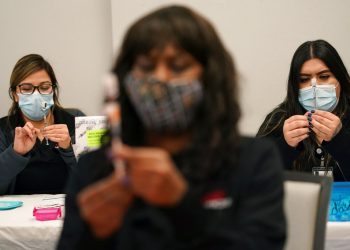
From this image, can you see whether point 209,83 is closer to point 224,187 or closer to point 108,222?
point 224,187

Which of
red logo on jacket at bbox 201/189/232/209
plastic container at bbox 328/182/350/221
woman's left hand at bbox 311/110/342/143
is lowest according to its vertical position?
plastic container at bbox 328/182/350/221

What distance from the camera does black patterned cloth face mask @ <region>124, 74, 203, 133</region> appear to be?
2.64 feet

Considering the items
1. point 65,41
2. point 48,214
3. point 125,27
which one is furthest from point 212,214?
point 65,41

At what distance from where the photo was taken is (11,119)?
2344mm

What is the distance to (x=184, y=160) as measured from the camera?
90 cm

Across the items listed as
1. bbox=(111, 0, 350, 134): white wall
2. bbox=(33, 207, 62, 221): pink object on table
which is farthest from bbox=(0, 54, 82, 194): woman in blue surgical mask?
bbox=(111, 0, 350, 134): white wall

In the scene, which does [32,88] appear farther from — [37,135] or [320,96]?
[320,96]

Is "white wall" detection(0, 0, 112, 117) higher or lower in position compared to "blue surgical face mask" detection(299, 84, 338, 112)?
higher

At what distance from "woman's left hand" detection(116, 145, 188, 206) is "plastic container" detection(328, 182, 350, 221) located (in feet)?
3.20

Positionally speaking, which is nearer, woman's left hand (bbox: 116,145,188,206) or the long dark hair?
woman's left hand (bbox: 116,145,188,206)

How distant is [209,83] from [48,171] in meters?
1.57

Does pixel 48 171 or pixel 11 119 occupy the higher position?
pixel 11 119

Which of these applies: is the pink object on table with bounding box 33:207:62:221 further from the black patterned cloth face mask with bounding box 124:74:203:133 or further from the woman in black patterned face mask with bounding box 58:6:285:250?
the black patterned cloth face mask with bounding box 124:74:203:133

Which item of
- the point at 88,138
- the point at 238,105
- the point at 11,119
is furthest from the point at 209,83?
the point at 11,119
